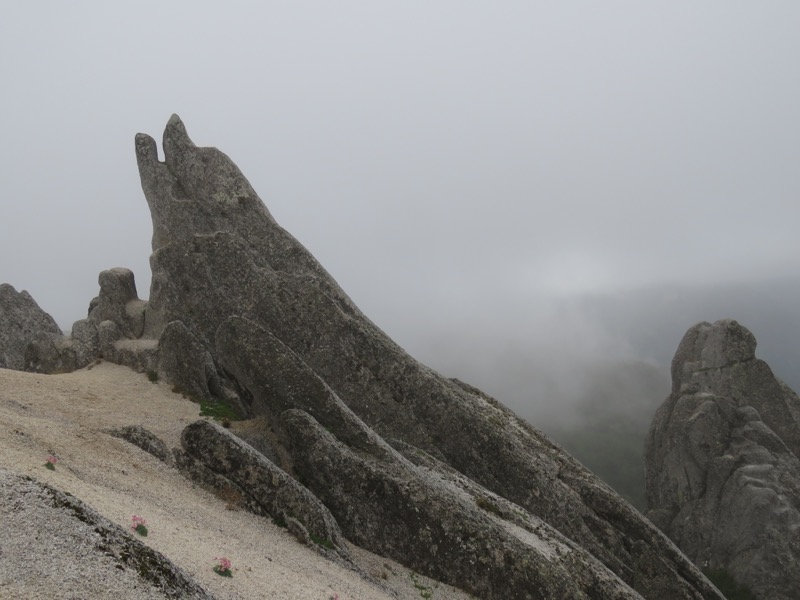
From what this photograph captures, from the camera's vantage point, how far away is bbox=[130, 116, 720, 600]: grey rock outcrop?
26688 millimetres

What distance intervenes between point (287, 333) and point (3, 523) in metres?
22.9

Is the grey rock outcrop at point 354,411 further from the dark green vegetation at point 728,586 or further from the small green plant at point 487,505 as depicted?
the dark green vegetation at point 728,586

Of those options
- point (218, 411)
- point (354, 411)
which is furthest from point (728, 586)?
point (218, 411)

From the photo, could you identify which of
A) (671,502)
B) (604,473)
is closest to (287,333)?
(671,502)

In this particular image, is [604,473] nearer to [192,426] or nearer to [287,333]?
[287,333]

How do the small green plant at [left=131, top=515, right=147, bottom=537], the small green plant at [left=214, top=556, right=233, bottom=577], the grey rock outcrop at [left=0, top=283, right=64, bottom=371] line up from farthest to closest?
the grey rock outcrop at [left=0, top=283, right=64, bottom=371]
the small green plant at [left=131, top=515, right=147, bottom=537]
the small green plant at [left=214, top=556, right=233, bottom=577]

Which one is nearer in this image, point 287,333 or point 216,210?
point 287,333

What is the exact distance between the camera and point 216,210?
4128 cm

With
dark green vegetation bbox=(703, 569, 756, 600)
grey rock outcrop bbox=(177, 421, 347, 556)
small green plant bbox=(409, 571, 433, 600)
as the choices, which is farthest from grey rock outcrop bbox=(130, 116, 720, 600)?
dark green vegetation bbox=(703, 569, 756, 600)

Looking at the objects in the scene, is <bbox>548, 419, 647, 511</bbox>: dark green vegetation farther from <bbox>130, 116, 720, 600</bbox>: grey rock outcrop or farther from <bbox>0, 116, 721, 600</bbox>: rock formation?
<bbox>0, 116, 721, 600</bbox>: rock formation

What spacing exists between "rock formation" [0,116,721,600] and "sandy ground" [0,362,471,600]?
1206 millimetres

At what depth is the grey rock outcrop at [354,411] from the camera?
26688 mm

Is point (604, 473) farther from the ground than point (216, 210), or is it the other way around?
point (604, 473)

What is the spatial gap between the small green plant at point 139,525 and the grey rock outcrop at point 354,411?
10028 mm
